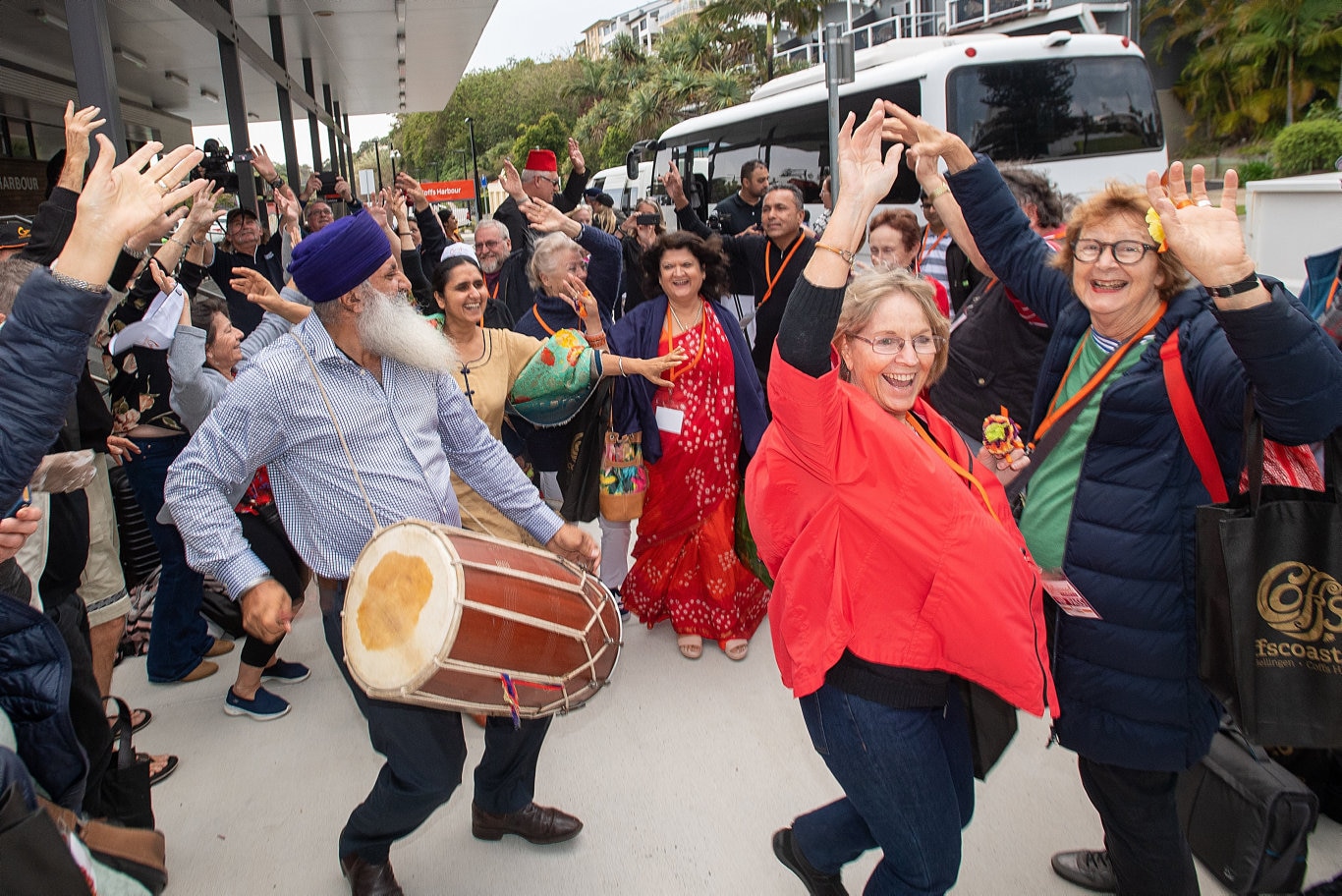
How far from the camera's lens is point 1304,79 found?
868 inches

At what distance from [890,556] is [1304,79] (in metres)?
26.8

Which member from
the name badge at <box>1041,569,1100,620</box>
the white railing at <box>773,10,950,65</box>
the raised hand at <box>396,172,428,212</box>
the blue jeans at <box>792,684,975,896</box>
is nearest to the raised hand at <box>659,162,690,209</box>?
the raised hand at <box>396,172,428,212</box>

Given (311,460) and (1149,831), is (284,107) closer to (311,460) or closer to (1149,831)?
(311,460)

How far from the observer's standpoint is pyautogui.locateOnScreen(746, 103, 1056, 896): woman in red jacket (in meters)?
1.72

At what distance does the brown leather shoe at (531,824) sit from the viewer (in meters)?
2.75

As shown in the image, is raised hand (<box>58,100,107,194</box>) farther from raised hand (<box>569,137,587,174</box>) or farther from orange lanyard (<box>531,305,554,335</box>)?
raised hand (<box>569,137,587,174</box>)

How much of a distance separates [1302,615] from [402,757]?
1985 millimetres

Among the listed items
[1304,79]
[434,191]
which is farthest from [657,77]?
[1304,79]

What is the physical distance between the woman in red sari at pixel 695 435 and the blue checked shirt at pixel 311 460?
1.57 metres

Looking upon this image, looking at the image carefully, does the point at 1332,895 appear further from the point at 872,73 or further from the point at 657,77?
the point at 657,77

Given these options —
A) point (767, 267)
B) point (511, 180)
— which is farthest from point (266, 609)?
point (767, 267)

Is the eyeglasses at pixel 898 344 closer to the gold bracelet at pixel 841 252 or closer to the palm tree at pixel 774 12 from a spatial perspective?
the gold bracelet at pixel 841 252

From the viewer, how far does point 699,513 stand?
4102 millimetres

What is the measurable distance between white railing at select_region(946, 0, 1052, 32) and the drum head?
1826cm
